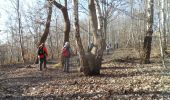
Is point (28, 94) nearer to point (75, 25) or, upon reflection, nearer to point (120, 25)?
point (75, 25)

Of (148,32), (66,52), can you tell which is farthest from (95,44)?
(148,32)

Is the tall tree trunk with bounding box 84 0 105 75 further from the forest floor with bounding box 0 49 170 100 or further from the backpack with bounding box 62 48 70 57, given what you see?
the backpack with bounding box 62 48 70 57

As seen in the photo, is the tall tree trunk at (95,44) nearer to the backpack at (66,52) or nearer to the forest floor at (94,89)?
the forest floor at (94,89)

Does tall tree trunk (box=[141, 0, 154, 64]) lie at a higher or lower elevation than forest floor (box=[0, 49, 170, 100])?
higher

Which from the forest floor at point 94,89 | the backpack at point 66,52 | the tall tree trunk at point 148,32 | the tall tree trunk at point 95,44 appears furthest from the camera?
the tall tree trunk at point 148,32

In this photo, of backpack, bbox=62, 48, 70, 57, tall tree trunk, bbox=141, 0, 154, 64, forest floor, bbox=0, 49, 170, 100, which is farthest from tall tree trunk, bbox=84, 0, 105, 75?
tall tree trunk, bbox=141, 0, 154, 64

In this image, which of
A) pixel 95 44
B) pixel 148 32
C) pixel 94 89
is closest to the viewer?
pixel 94 89

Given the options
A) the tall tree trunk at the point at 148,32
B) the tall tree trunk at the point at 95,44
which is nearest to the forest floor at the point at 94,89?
the tall tree trunk at the point at 95,44

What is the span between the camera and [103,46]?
54.0ft

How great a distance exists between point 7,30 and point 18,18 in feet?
66.1

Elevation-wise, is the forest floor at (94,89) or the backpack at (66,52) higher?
the backpack at (66,52)

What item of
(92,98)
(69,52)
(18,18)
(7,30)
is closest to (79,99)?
(92,98)

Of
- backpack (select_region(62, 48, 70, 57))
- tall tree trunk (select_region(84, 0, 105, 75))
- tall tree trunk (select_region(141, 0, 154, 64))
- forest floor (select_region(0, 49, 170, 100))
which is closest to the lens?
forest floor (select_region(0, 49, 170, 100))

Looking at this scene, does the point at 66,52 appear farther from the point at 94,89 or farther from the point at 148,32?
the point at 94,89
